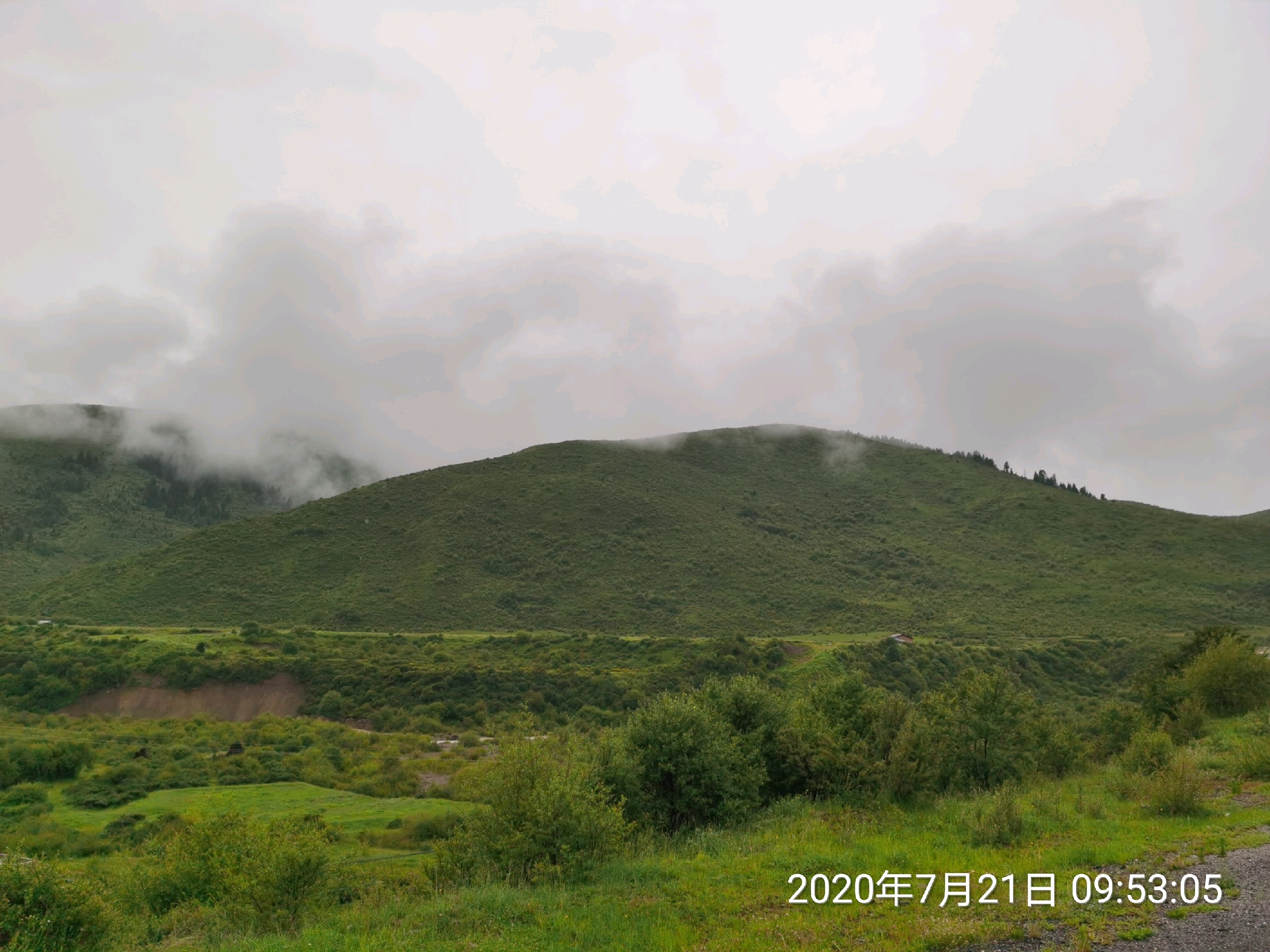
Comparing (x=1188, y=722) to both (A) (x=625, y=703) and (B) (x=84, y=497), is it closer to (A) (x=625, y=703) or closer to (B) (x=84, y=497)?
(A) (x=625, y=703)

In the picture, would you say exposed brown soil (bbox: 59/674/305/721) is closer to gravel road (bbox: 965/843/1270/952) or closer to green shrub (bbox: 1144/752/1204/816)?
green shrub (bbox: 1144/752/1204/816)

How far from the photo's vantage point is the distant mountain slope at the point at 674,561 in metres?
77.6

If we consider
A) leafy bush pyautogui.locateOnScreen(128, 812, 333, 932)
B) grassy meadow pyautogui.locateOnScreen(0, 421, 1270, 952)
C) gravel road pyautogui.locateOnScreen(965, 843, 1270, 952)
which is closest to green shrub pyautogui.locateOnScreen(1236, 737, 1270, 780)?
grassy meadow pyautogui.locateOnScreen(0, 421, 1270, 952)

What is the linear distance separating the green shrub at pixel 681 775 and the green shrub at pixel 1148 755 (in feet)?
33.7

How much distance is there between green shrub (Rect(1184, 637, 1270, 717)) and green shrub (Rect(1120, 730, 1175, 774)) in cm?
1002

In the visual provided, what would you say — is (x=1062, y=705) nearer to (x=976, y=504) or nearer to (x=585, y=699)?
(x=585, y=699)

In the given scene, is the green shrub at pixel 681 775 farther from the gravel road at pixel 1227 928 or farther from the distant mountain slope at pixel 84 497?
the distant mountain slope at pixel 84 497

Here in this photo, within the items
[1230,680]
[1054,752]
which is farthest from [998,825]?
[1230,680]

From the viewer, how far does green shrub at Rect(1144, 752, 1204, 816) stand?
15.0 m

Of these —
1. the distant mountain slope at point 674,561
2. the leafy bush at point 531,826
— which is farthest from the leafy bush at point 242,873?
the distant mountain slope at point 674,561

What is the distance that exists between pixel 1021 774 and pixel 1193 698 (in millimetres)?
13213

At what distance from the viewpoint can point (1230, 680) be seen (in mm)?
28828

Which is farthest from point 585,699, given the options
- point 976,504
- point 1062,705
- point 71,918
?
point 976,504

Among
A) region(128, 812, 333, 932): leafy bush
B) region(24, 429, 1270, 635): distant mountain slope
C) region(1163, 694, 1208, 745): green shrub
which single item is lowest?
region(128, 812, 333, 932): leafy bush
